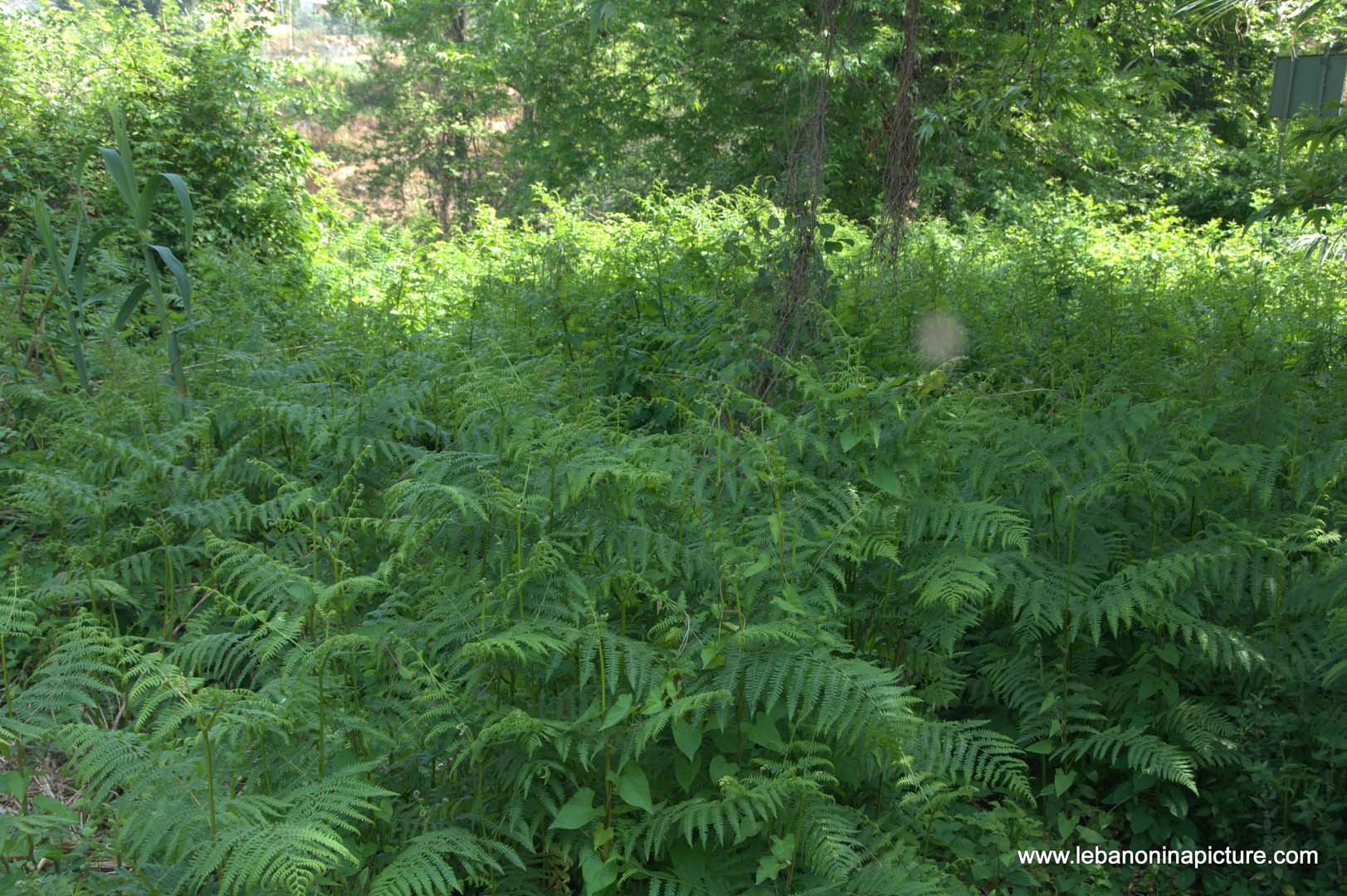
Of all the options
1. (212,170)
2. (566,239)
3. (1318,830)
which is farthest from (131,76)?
(1318,830)

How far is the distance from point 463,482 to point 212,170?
771 centimetres

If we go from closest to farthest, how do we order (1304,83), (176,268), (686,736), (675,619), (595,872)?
1. (595,872)
2. (686,736)
3. (675,619)
4. (176,268)
5. (1304,83)

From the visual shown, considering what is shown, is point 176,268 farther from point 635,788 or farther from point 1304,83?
point 1304,83

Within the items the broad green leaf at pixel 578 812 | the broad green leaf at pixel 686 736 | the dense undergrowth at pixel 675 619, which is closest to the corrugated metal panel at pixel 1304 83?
the dense undergrowth at pixel 675 619

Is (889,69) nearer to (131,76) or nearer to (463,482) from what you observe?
(131,76)

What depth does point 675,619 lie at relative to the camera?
2775 millimetres

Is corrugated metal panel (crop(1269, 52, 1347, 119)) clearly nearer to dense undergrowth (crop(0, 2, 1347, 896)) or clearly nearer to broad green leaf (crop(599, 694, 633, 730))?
dense undergrowth (crop(0, 2, 1347, 896))

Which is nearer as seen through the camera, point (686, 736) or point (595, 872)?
point (595, 872)

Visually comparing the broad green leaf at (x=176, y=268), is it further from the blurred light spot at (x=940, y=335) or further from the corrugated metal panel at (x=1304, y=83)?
the corrugated metal panel at (x=1304, y=83)

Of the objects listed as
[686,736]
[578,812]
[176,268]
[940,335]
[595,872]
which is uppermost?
[176,268]

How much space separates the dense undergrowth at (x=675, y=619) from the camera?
8.22 feet

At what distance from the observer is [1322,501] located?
12.5 feet

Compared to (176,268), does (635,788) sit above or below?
below

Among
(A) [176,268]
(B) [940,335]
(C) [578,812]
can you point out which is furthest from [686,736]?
(B) [940,335]
